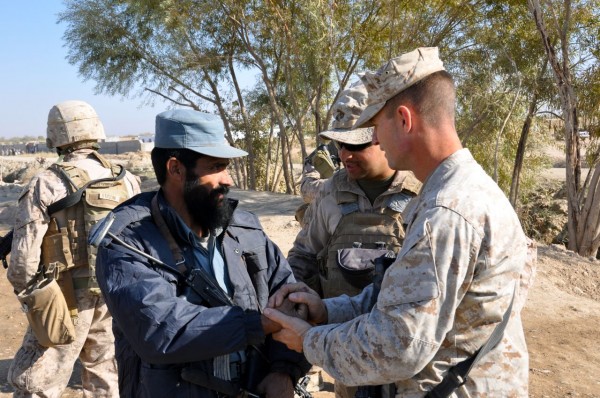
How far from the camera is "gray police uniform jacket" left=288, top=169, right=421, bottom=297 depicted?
3.08 metres

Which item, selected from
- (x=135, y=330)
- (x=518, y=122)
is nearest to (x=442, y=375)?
(x=135, y=330)

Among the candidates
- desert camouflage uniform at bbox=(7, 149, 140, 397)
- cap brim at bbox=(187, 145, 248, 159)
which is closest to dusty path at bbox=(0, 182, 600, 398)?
desert camouflage uniform at bbox=(7, 149, 140, 397)

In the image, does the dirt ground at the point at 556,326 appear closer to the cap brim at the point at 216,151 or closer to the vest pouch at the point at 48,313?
the vest pouch at the point at 48,313

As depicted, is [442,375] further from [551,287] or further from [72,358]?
[551,287]

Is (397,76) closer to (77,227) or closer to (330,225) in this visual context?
(330,225)

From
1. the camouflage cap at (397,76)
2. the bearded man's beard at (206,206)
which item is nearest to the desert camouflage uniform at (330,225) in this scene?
the bearded man's beard at (206,206)

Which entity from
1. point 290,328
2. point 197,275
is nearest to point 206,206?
point 197,275

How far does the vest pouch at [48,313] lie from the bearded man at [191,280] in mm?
1437

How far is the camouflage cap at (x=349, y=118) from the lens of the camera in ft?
10.0

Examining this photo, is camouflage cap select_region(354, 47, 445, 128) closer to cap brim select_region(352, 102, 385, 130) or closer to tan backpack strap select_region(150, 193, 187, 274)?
cap brim select_region(352, 102, 385, 130)

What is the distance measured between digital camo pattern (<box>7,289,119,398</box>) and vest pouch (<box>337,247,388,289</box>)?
180 centimetres

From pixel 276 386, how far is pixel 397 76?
1.17m

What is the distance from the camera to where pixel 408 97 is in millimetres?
1692

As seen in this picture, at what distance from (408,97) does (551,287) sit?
6817 mm
